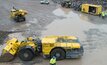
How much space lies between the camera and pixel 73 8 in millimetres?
61625

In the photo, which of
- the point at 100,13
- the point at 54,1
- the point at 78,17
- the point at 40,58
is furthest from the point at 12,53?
the point at 54,1

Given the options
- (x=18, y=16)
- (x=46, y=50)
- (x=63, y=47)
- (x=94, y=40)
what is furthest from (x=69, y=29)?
(x=46, y=50)

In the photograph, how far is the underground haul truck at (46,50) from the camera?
25078 millimetres

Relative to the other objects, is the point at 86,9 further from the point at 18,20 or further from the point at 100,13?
the point at 18,20

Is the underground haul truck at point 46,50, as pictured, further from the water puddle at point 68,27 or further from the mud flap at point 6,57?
the water puddle at point 68,27

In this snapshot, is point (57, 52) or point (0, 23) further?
point (0, 23)

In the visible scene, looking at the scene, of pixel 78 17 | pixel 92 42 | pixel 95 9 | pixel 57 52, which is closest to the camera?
pixel 57 52

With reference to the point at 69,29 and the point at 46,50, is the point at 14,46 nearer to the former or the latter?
the point at 46,50

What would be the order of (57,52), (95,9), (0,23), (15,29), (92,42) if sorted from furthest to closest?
(95,9) < (0,23) < (15,29) < (92,42) < (57,52)

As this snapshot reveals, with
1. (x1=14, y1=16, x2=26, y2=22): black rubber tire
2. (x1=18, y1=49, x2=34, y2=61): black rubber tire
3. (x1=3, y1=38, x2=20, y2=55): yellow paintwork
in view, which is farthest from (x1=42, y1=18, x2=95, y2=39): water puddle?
(x1=3, y1=38, x2=20, y2=55): yellow paintwork

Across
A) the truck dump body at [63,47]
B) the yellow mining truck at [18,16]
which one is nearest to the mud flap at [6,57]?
the truck dump body at [63,47]

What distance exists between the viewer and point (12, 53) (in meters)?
25.5

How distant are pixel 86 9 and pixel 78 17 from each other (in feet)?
17.5

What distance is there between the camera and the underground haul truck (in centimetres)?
2508
